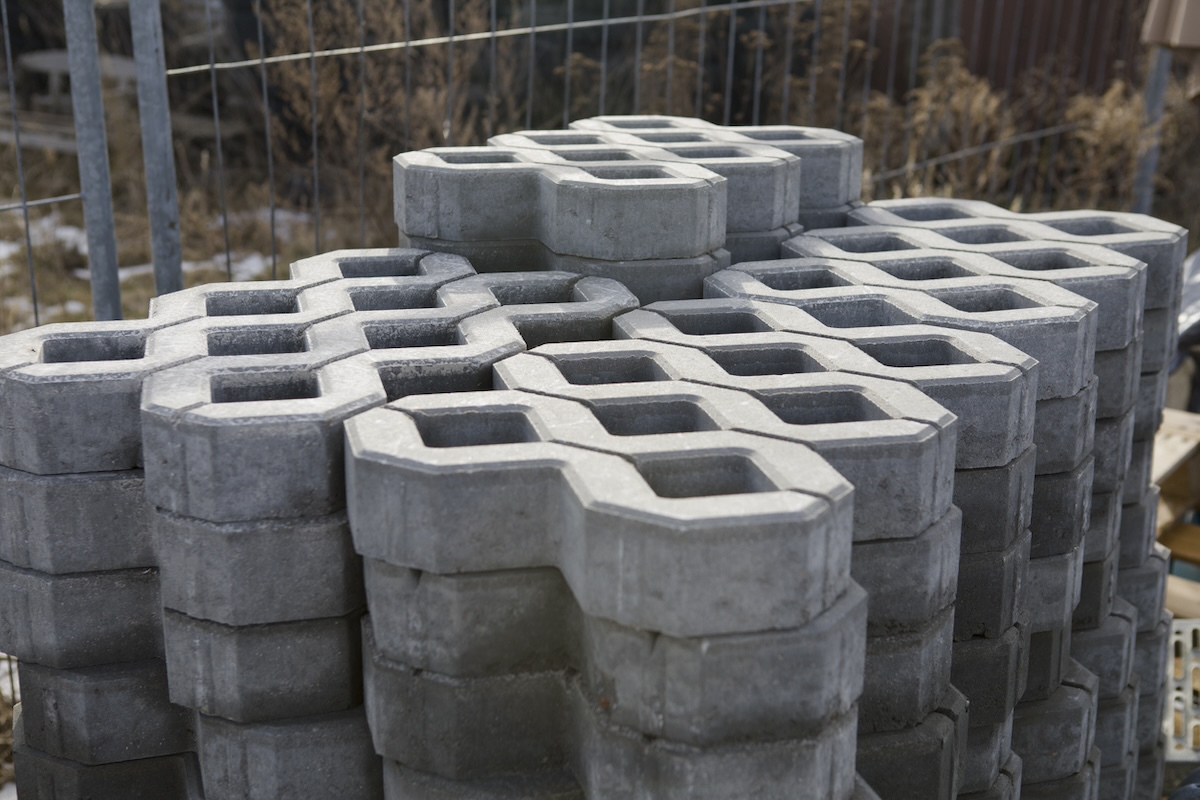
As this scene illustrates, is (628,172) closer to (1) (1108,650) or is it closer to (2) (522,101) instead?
(1) (1108,650)

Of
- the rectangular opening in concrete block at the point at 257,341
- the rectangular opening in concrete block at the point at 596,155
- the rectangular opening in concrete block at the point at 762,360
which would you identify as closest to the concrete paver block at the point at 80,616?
the rectangular opening in concrete block at the point at 257,341

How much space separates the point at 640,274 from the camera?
11.6 feet

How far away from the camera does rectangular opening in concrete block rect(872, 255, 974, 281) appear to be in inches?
146

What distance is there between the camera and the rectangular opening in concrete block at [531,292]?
11.3 feet

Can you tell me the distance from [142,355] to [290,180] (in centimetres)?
615

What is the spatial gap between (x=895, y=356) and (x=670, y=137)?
1.69m

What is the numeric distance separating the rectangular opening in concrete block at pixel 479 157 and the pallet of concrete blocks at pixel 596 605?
4.87 feet

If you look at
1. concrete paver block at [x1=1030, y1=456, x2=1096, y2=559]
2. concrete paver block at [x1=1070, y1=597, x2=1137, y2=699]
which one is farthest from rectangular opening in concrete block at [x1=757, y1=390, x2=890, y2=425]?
concrete paver block at [x1=1070, y1=597, x2=1137, y2=699]

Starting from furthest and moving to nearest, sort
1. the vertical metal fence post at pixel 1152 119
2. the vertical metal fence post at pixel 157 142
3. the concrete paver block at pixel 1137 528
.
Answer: the vertical metal fence post at pixel 1152 119, the concrete paver block at pixel 1137 528, the vertical metal fence post at pixel 157 142

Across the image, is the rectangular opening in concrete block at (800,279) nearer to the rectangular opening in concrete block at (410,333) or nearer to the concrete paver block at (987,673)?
the rectangular opening in concrete block at (410,333)

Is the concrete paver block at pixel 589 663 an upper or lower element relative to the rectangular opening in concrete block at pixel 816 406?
lower

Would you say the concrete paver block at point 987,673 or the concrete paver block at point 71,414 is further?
the concrete paver block at point 987,673

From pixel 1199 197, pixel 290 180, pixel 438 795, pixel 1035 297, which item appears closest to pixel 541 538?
pixel 438 795

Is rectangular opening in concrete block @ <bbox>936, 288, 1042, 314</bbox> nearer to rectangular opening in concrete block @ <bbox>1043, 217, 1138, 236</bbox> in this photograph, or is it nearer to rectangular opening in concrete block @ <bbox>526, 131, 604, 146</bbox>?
rectangular opening in concrete block @ <bbox>1043, 217, 1138, 236</bbox>
